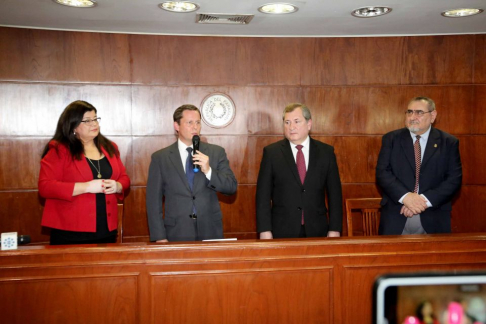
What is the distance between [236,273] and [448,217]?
1.98m

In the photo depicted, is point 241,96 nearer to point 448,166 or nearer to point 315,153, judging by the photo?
point 315,153

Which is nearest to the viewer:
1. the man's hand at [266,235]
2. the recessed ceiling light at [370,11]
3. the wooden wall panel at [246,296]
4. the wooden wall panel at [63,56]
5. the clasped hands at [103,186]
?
the wooden wall panel at [246,296]

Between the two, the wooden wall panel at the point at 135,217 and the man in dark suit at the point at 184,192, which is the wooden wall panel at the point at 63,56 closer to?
A: the wooden wall panel at the point at 135,217

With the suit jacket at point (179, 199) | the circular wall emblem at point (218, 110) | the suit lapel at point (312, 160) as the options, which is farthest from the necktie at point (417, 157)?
the circular wall emblem at point (218, 110)

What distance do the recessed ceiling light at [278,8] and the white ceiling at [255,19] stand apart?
8cm

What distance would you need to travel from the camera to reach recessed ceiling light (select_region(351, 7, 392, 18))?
14.5 ft

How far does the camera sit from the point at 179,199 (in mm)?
3584

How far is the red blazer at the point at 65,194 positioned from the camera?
3441 millimetres

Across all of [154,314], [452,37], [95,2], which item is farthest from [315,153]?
[452,37]

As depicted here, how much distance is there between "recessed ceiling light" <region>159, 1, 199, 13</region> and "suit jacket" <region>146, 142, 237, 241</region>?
53.2 inches

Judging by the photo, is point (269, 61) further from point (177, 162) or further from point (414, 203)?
point (414, 203)

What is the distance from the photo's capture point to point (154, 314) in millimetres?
2828

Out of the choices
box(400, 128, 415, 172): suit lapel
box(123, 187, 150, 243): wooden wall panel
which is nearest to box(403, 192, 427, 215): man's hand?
box(400, 128, 415, 172): suit lapel

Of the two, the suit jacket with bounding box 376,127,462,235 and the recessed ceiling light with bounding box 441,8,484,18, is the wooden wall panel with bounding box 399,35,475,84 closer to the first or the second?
the recessed ceiling light with bounding box 441,8,484,18
